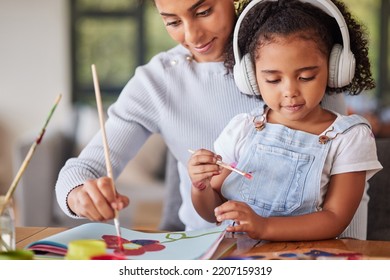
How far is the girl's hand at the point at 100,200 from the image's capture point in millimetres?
881

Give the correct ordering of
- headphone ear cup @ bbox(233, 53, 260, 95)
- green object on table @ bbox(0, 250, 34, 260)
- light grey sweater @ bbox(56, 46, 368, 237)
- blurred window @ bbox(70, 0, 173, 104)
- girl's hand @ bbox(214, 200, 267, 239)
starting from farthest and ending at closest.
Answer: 1. blurred window @ bbox(70, 0, 173, 104)
2. light grey sweater @ bbox(56, 46, 368, 237)
3. headphone ear cup @ bbox(233, 53, 260, 95)
4. girl's hand @ bbox(214, 200, 267, 239)
5. green object on table @ bbox(0, 250, 34, 260)

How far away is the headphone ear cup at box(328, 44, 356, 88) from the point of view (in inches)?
39.0

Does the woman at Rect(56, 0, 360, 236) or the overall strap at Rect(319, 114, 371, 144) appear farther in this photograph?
the woman at Rect(56, 0, 360, 236)

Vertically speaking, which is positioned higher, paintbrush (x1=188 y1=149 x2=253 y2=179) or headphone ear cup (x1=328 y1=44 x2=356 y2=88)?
headphone ear cup (x1=328 y1=44 x2=356 y2=88)

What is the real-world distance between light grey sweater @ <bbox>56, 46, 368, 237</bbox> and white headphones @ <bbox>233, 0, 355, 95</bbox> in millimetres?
127

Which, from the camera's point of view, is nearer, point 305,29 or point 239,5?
point 305,29

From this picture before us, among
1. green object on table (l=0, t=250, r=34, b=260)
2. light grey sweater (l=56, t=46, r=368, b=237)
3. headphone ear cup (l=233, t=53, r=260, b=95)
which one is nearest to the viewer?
green object on table (l=0, t=250, r=34, b=260)

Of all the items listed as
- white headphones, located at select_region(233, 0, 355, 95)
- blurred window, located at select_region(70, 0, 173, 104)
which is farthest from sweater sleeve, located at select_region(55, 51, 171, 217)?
blurred window, located at select_region(70, 0, 173, 104)

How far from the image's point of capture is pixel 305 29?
99 cm

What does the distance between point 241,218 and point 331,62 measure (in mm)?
261

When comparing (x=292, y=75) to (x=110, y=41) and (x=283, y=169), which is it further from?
(x=110, y=41)

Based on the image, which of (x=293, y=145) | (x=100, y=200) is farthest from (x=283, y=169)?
(x=100, y=200)

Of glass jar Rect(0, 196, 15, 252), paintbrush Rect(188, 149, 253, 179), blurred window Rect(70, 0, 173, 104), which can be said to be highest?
blurred window Rect(70, 0, 173, 104)

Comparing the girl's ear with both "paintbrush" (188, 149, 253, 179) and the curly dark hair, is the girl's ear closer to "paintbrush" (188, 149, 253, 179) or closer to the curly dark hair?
the curly dark hair
